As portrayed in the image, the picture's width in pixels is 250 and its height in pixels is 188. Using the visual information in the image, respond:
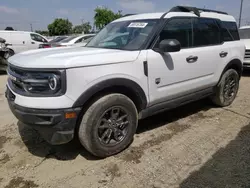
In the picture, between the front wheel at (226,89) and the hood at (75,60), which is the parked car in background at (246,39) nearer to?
the front wheel at (226,89)

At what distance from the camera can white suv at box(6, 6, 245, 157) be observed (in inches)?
107

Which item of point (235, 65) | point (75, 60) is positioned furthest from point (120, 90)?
point (235, 65)

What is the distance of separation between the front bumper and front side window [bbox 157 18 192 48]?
5.82 feet

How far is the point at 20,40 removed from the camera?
13594mm

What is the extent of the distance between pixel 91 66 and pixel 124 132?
1041 millimetres

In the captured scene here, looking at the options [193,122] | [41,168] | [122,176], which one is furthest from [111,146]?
[193,122]

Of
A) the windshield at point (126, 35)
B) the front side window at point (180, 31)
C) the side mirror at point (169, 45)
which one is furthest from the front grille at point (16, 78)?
the front side window at point (180, 31)

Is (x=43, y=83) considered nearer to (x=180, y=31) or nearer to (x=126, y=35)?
(x=126, y=35)

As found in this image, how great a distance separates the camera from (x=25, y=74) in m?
2.79

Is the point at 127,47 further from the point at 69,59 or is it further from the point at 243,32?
the point at 243,32

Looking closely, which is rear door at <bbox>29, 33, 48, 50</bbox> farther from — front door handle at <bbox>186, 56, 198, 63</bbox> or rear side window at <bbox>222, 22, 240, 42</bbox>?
front door handle at <bbox>186, 56, 198, 63</bbox>

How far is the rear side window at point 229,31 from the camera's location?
187 inches

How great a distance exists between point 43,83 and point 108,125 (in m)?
0.97

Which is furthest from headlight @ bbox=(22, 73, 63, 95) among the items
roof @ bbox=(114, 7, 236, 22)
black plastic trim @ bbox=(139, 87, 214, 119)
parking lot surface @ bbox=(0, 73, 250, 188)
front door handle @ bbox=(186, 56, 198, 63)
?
front door handle @ bbox=(186, 56, 198, 63)
